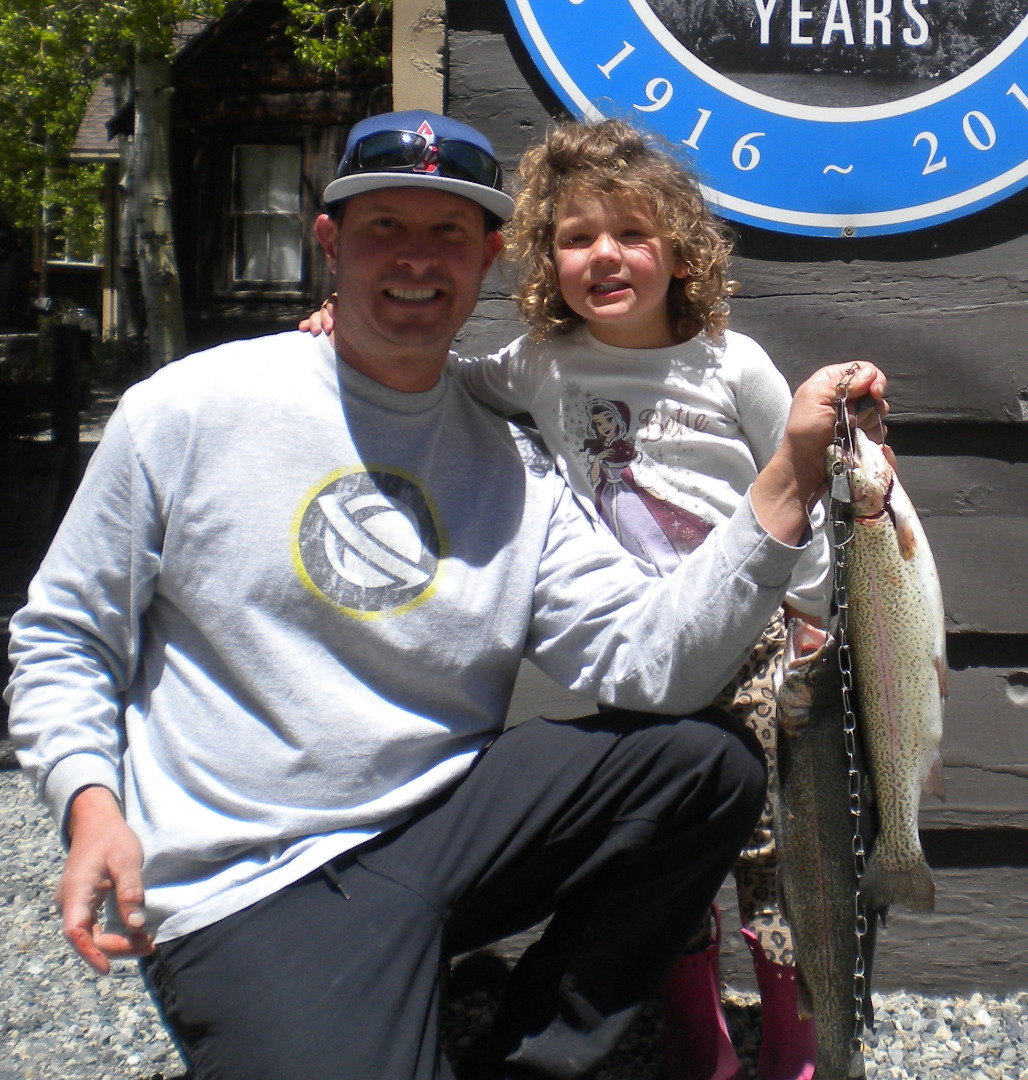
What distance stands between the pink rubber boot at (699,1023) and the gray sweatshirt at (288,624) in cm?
69

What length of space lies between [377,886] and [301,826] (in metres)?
0.15

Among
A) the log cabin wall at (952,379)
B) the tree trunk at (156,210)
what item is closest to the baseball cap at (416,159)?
the log cabin wall at (952,379)

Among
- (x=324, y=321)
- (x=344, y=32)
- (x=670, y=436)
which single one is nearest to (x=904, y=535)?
→ (x=670, y=436)

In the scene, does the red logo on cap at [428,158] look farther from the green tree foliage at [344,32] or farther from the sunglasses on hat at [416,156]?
the green tree foliage at [344,32]

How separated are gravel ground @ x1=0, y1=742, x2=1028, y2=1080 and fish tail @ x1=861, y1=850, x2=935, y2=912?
105 cm

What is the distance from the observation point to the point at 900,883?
1.59m

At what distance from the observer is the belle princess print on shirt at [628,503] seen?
6.97 ft

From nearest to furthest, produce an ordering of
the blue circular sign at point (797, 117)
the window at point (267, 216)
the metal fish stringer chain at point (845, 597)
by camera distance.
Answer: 1. the metal fish stringer chain at point (845, 597)
2. the blue circular sign at point (797, 117)
3. the window at point (267, 216)

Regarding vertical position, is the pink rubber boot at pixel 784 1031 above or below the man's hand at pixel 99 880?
below

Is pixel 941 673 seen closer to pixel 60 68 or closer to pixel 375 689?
pixel 375 689

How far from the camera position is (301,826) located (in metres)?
1.81

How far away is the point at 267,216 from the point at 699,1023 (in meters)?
14.3

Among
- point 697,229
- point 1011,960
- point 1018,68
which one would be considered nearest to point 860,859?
point 697,229

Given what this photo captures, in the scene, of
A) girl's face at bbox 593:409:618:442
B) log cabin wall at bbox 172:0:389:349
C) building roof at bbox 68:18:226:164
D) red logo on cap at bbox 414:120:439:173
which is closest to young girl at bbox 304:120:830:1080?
girl's face at bbox 593:409:618:442
